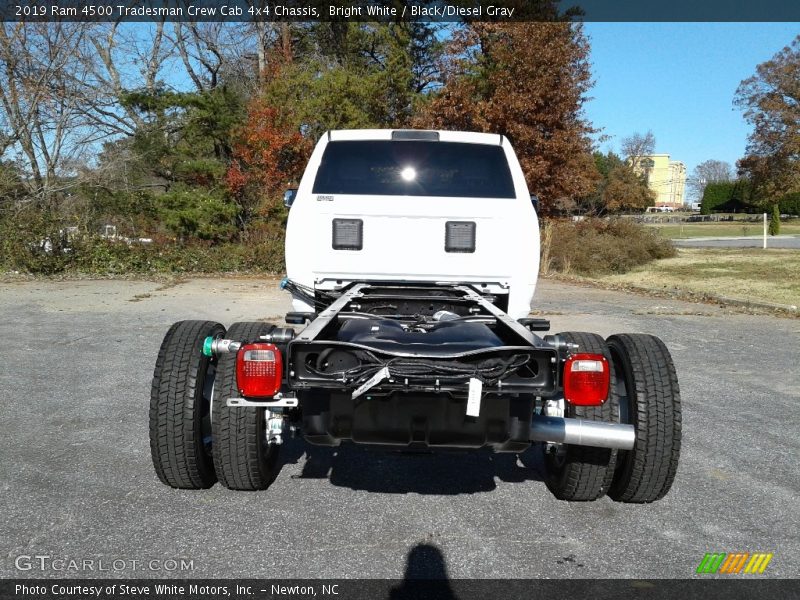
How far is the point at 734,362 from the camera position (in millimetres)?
7617

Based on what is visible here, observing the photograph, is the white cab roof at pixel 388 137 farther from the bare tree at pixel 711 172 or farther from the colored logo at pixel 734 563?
the bare tree at pixel 711 172

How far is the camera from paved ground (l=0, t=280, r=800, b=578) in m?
3.08

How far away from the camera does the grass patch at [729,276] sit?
13.6m

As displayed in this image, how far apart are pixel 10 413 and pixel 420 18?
Result: 20.6 metres

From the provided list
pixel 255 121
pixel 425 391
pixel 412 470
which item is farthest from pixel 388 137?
pixel 255 121

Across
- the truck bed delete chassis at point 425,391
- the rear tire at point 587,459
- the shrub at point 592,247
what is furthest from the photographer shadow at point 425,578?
the shrub at point 592,247

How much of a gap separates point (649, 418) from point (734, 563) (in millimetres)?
736

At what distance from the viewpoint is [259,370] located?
3.02 m

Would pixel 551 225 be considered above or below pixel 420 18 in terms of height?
below

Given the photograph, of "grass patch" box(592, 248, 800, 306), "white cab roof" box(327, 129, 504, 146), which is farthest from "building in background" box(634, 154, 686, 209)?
"white cab roof" box(327, 129, 504, 146)

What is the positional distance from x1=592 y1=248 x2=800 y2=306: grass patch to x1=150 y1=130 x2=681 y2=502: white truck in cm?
942

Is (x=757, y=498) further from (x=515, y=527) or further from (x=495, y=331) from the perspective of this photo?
(x=495, y=331)

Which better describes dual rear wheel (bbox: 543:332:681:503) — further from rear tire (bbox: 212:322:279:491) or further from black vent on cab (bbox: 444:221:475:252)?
rear tire (bbox: 212:322:279:491)

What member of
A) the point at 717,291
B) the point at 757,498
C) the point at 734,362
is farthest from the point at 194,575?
the point at 717,291
